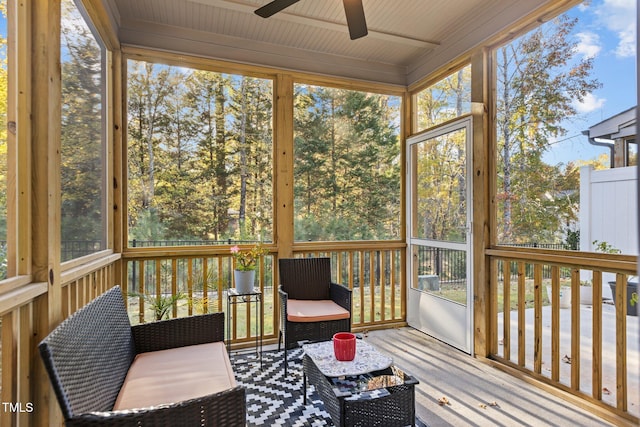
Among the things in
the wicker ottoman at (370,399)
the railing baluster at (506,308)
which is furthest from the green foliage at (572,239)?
the wicker ottoman at (370,399)

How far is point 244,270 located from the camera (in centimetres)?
305

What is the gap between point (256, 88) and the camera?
350 centimetres

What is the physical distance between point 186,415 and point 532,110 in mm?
3016

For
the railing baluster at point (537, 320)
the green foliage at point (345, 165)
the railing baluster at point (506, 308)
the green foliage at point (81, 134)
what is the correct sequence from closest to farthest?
the green foliage at point (81, 134) < the railing baluster at point (537, 320) < the railing baluster at point (506, 308) < the green foliage at point (345, 165)

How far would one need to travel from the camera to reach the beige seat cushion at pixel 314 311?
110 inches

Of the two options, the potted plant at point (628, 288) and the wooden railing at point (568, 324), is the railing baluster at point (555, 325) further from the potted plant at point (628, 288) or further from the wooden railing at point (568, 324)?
the potted plant at point (628, 288)

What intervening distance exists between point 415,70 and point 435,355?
3024 mm

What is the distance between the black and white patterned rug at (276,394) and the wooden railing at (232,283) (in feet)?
1.56

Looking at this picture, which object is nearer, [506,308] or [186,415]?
[186,415]

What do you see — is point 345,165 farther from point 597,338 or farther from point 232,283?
point 597,338

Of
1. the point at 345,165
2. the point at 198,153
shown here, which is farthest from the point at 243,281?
the point at 345,165

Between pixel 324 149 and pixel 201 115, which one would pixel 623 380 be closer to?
pixel 324 149

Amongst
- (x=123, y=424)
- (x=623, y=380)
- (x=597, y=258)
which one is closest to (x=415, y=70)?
(x=597, y=258)

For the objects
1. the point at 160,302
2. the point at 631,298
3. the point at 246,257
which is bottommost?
the point at 160,302
